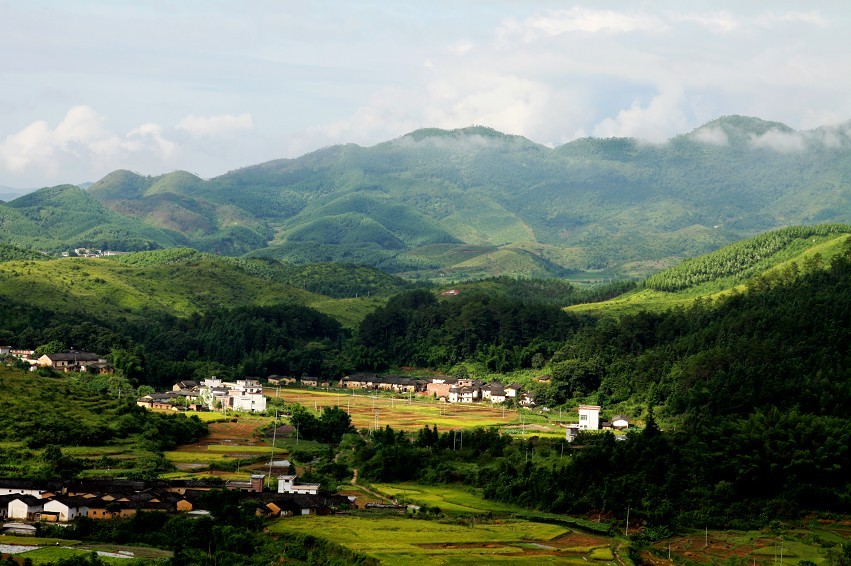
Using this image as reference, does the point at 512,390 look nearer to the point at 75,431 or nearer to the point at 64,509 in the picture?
the point at 75,431

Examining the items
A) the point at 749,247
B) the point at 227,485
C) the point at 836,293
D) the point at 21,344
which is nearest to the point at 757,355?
the point at 836,293

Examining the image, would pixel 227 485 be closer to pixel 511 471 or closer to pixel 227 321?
pixel 511 471

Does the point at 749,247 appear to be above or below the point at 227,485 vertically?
above

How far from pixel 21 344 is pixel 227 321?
23.6 m

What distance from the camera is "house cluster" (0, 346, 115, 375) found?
244ft

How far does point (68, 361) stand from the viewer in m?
75.1

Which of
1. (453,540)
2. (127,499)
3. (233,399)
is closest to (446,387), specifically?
(233,399)

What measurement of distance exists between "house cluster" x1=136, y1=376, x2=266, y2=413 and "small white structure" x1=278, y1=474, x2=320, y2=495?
21.8m

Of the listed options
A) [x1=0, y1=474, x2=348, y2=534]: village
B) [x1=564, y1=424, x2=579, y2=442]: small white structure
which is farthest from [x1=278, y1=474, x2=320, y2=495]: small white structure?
[x1=564, y1=424, x2=579, y2=442]: small white structure

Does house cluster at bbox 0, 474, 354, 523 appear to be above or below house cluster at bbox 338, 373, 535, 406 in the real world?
below

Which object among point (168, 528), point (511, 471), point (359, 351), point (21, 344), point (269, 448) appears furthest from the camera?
point (359, 351)

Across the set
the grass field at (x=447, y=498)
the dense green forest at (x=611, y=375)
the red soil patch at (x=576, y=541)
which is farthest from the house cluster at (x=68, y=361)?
the red soil patch at (x=576, y=541)

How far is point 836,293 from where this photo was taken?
236 ft

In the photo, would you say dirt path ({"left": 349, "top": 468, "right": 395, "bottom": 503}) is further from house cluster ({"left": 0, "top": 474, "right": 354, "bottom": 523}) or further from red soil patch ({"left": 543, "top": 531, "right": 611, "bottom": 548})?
red soil patch ({"left": 543, "top": 531, "right": 611, "bottom": 548})
